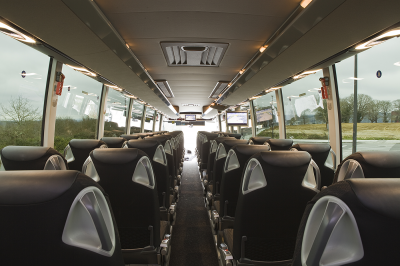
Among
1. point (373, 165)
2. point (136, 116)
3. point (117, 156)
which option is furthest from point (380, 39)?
point (136, 116)

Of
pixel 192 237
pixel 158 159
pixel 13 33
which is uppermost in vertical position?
pixel 13 33

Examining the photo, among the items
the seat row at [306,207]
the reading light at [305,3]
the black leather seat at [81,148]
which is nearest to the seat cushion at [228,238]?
the seat row at [306,207]

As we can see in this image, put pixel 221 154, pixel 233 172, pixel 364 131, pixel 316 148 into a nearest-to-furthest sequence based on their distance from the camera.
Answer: pixel 233 172 → pixel 316 148 → pixel 221 154 → pixel 364 131

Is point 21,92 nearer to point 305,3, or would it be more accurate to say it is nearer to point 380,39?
point 305,3

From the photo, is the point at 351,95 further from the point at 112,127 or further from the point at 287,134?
the point at 112,127

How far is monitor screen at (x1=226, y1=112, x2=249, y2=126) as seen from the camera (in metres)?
10.6

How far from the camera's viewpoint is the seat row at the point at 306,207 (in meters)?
0.56

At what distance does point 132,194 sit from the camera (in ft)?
5.67

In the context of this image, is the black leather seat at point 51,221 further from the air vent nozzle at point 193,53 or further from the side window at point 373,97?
the side window at point 373,97

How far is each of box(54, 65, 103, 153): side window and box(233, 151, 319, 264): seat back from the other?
504 centimetres

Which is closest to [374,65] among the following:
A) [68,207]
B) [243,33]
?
[243,33]

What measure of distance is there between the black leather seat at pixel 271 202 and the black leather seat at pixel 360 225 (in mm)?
869

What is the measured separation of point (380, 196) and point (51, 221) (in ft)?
3.10

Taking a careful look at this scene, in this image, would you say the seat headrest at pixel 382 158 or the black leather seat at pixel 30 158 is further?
the black leather seat at pixel 30 158
